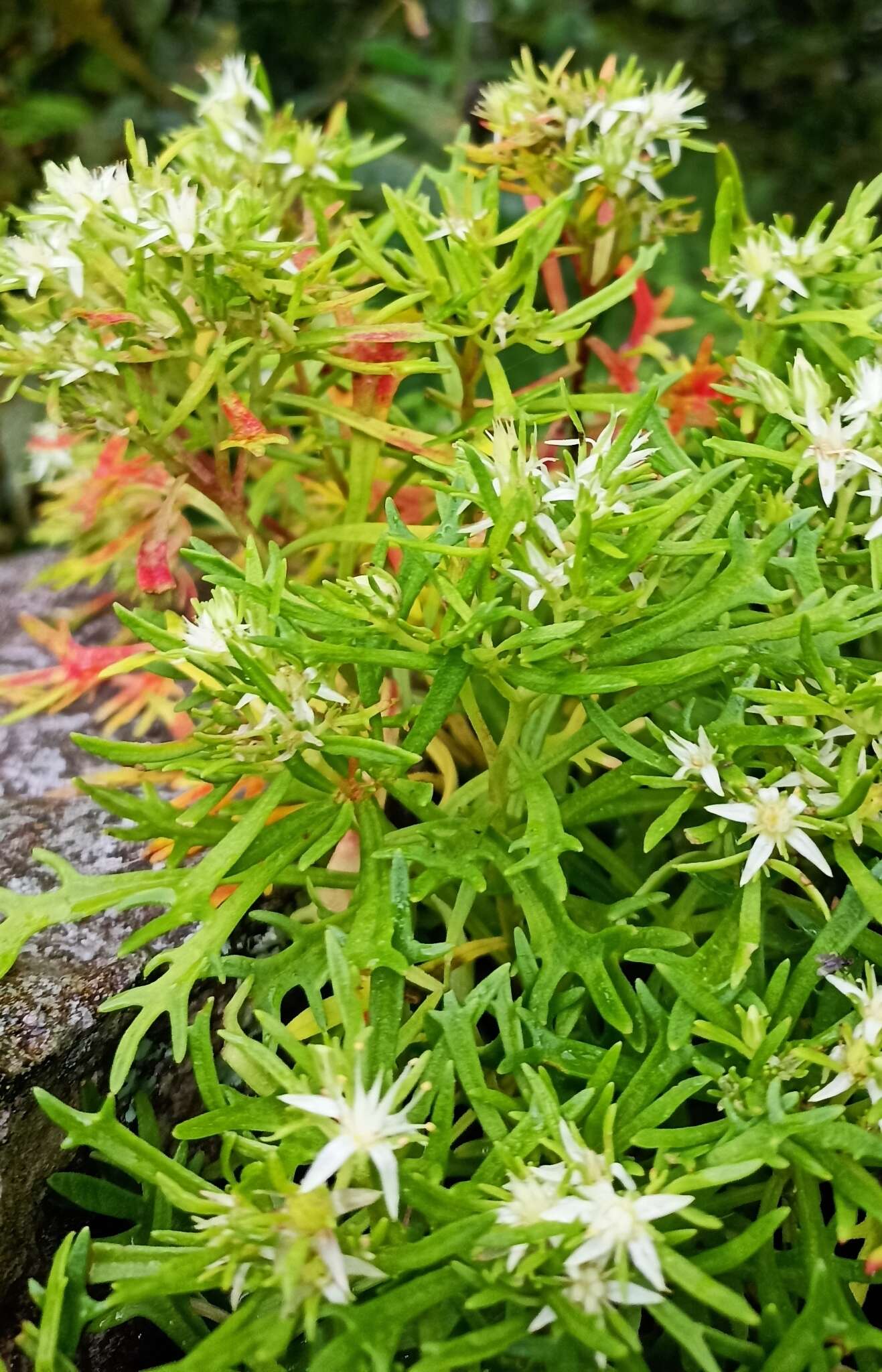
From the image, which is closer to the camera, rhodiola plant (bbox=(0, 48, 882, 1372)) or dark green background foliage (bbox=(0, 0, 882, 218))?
rhodiola plant (bbox=(0, 48, 882, 1372))

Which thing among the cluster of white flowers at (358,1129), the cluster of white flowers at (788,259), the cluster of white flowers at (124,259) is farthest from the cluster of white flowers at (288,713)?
the cluster of white flowers at (788,259)

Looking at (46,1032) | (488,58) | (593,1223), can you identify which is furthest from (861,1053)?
(488,58)

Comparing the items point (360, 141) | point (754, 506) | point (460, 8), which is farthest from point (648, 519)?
point (460, 8)

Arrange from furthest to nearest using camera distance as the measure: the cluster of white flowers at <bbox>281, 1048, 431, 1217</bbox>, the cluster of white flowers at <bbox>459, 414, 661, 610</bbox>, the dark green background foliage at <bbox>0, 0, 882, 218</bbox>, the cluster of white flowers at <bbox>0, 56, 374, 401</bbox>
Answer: the dark green background foliage at <bbox>0, 0, 882, 218</bbox> → the cluster of white flowers at <bbox>0, 56, 374, 401</bbox> → the cluster of white flowers at <bbox>459, 414, 661, 610</bbox> → the cluster of white flowers at <bbox>281, 1048, 431, 1217</bbox>

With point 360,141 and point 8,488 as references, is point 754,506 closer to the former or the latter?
point 360,141

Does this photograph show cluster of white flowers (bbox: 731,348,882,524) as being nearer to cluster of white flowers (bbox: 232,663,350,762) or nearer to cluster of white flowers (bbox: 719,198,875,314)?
cluster of white flowers (bbox: 719,198,875,314)

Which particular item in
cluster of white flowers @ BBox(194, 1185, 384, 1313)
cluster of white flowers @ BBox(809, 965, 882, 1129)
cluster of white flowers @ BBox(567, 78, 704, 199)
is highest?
cluster of white flowers @ BBox(567, 78, 704, 199)

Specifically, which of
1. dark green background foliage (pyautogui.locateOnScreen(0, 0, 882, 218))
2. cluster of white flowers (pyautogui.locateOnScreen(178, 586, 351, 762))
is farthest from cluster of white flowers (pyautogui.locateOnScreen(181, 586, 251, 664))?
dark green background foliage (pyautogui.locateOnScreen(0, 0, 882, 218))
